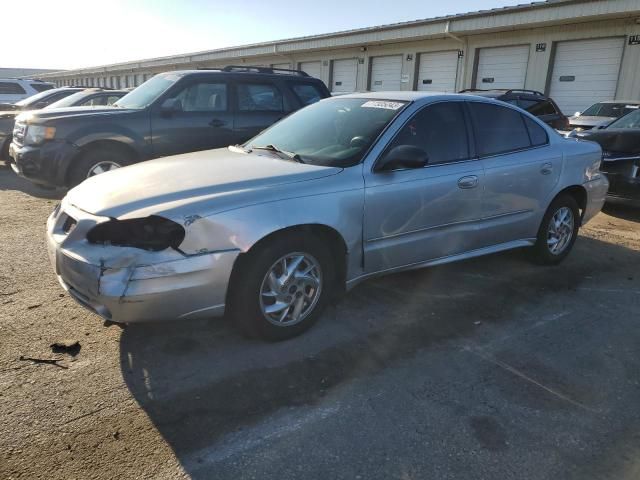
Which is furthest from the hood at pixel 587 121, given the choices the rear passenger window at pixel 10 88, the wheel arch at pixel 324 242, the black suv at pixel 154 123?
the rear passenger window at pixel 10 88

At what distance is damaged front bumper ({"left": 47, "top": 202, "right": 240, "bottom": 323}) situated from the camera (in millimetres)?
2885

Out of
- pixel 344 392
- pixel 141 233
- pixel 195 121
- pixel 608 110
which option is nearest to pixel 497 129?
pixel 344 392

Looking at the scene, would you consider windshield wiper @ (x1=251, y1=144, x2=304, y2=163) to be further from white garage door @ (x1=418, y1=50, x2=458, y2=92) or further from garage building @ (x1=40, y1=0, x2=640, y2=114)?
white garage door @ (x1=418, y1=50, x2=458, y2=92)

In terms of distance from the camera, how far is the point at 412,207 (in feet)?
12.8

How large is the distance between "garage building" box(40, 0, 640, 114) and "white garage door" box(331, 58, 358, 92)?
1.8 inches

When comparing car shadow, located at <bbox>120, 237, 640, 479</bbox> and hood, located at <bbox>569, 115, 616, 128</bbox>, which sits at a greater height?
hood, located at <bbox>569, 115, 616, 128</bbox>

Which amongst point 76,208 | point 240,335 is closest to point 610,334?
point 240,335

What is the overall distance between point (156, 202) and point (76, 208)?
2.02 feet

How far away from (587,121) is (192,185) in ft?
41.9

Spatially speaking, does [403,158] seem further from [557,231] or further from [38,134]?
[38,134]

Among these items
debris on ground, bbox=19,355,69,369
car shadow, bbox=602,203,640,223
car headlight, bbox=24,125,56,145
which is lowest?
car shadow, bbox=602,203,640,223

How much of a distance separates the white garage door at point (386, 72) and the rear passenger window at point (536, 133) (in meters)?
18.4

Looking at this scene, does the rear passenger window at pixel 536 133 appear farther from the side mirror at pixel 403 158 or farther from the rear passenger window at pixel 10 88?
the rear passenger window at pixel 10 88

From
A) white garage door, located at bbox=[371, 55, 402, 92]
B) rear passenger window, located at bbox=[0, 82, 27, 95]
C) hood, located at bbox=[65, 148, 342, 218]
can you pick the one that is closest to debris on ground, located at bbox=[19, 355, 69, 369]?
hood, located at bbox=[65, 148, 342, 218]
